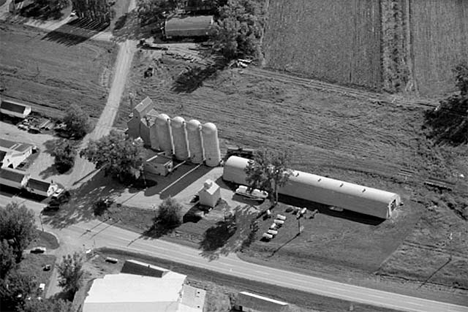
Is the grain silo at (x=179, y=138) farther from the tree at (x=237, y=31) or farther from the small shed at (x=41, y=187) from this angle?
the tree at (x=237, y=31)

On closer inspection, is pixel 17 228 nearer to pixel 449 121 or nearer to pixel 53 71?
pixel 53 71

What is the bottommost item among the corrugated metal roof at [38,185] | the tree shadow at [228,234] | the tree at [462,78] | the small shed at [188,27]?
the tree shadow at [228,234]

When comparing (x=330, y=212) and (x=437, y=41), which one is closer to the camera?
(x=330, y=212)

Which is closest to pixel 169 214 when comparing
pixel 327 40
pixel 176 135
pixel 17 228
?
pixel 176 135

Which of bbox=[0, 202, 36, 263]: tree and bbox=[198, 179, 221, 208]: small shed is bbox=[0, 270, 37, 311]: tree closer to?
bbox=[0, 202, 36, 263]: tree

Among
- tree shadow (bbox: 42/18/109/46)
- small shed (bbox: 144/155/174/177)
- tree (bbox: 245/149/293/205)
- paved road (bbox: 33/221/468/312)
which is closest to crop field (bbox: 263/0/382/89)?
tree (bbox: 245/149/293/205)

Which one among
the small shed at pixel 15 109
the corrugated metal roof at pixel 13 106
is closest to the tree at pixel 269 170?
the small shed at pixel 15 109

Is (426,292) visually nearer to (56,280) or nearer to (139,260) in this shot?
(139,260)
